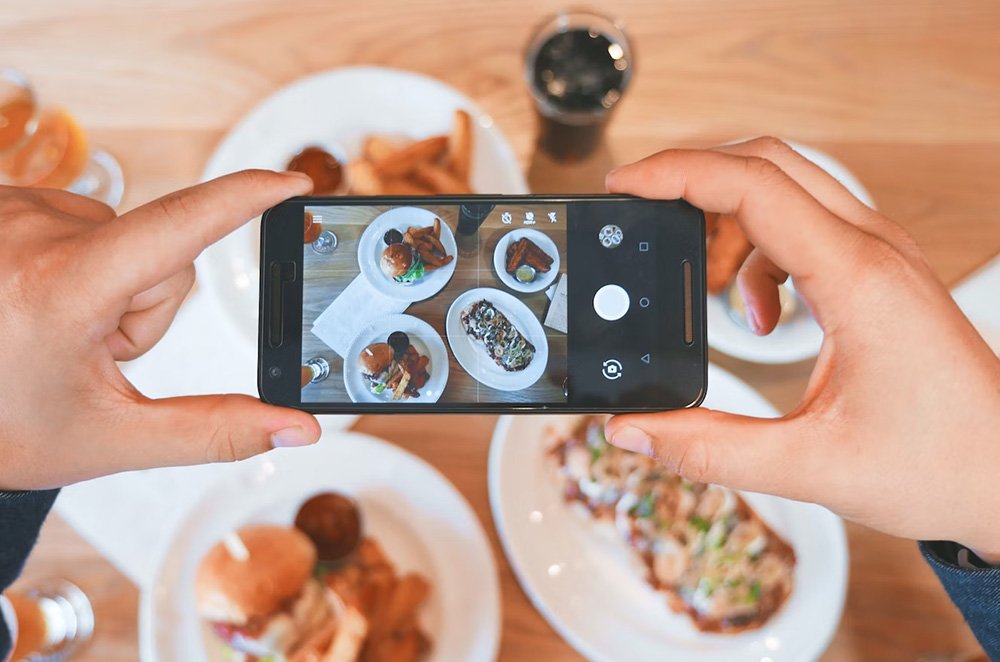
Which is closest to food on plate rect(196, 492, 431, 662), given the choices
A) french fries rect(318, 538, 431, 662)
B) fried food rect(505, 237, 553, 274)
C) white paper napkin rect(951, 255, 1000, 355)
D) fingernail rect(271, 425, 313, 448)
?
french fries rect(318, 538, 431, 662)

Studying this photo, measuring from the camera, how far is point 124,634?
961mm

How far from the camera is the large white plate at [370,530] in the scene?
0.92 meters

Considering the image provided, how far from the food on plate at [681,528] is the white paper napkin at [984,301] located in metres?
0.38

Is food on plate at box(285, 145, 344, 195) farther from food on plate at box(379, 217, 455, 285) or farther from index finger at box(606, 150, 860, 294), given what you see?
index finger at box(606, 150, 860, 294)

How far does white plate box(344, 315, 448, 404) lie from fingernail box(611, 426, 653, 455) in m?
0.16

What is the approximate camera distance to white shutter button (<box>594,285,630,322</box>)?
653mm

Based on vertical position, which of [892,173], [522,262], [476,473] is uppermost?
[892,173]

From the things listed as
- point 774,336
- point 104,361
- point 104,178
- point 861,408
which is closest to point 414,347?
point 104,361

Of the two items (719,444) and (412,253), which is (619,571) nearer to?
(719,444)

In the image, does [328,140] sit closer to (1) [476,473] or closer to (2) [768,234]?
(1) [476,473]

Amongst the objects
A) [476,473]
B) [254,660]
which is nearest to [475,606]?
[476,473]

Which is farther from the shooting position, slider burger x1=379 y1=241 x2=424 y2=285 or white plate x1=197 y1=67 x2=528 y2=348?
white plate x1=197 y1=67 x2=528 y2=348

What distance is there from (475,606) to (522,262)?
1.58 feet

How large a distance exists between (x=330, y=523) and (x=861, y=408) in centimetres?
65
